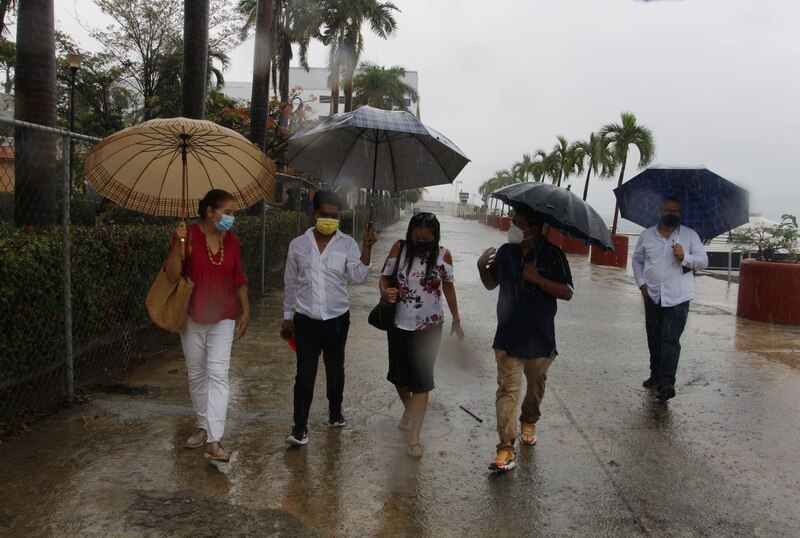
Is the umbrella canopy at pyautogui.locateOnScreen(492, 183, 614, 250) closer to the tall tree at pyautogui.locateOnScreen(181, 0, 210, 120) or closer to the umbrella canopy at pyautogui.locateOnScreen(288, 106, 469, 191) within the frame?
the umbrella canopy at pyautogui.locateOnScreen(288, 106, 469, 191)

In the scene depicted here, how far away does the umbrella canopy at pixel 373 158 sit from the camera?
4.68 meters

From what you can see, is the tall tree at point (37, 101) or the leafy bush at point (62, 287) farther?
the tall tree at point (37, 101)

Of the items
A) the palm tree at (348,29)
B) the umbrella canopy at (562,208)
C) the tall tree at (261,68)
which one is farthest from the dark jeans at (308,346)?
the palm tree at (348,29)

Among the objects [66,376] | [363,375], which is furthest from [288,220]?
[66,376]

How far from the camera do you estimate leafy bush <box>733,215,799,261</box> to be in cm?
974

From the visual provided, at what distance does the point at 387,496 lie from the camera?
3.61 m

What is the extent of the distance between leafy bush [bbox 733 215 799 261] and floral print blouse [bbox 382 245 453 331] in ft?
24.7

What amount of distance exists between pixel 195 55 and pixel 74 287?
4.33m

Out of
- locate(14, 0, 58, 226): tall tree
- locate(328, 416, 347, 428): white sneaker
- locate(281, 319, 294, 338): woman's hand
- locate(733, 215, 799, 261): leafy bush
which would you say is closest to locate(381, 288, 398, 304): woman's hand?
locate(281, 319, 294, 338): woman's hand

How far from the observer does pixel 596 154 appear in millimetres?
28703

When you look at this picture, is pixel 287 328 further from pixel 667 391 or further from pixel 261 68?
pixel 261 68

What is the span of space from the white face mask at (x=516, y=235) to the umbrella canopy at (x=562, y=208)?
0.14 meters

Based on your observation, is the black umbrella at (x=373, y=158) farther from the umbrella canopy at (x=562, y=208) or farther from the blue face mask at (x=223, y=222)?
the blue face mask at (x=223, y=222)

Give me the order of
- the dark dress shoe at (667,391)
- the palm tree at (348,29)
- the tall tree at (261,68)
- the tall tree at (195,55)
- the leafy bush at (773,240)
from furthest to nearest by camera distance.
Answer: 1. the palm tree at (348,29)
2. the tall tree at (261,68)
3. the leafy bush at (773,240)
4. the tall tree at (195,55)
5. the dark dress shoe at (667,391)
